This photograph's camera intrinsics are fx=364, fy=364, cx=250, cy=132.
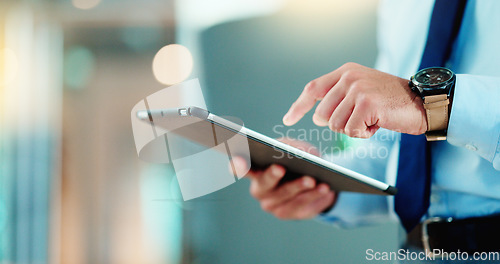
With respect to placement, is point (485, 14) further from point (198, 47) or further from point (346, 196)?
point (198, 47)

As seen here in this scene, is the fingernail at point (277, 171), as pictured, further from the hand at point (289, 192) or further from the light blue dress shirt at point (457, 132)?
the light blue dress shirt at point (457, 132)

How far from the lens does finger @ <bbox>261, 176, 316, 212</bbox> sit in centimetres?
65

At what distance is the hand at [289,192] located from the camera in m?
0.64

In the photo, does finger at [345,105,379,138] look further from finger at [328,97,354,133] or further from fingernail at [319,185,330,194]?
fingernail at [319,185,330,194]

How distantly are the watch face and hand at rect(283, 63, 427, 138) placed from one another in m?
0.02

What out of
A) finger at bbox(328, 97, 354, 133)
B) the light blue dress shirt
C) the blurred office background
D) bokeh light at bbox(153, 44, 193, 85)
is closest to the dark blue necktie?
the light blue dress shirt

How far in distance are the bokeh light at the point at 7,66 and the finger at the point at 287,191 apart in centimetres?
206

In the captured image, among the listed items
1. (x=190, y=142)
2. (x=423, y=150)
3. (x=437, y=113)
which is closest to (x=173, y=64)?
(x=190, y=142)

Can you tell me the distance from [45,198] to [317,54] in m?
2.05

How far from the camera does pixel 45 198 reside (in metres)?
2.37

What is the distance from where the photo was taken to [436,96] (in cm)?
44

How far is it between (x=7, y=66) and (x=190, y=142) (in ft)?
6.43

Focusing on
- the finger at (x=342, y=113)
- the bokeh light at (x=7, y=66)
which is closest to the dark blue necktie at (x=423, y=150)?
the finger at (x=342, y=113)

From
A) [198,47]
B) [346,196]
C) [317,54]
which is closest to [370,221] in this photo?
[346,196]
